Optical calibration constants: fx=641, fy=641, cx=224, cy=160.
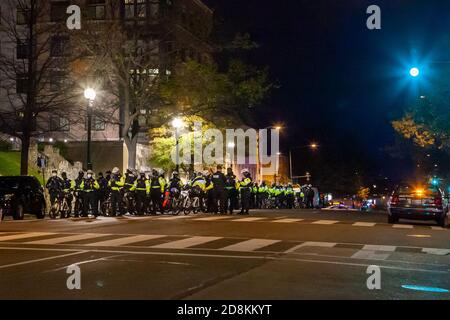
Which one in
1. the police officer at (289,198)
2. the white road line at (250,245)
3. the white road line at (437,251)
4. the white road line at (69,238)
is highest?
the police officer at (289,198)

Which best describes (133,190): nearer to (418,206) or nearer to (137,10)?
(418,206)

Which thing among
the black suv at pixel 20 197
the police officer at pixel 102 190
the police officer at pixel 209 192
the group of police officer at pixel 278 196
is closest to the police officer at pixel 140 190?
the police officer at pixel 102 190

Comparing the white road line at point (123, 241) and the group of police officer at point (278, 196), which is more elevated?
the group of police officer at point (278, 196)

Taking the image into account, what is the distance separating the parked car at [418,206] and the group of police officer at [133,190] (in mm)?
6304

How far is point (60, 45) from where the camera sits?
1427 inches

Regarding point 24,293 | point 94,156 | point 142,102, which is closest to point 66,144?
point 94,156

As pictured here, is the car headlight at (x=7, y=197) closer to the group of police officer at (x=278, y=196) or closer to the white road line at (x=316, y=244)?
the white road line at (x=316, y=244)

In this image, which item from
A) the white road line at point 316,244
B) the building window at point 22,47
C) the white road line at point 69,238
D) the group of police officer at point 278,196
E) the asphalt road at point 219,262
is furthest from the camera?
the group of police officer at point 278,196

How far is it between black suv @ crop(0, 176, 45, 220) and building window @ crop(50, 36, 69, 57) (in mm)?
10238

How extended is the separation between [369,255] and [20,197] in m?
15.2

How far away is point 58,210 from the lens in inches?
992

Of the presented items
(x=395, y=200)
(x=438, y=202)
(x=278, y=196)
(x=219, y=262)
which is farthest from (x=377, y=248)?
(x=278, y=196)

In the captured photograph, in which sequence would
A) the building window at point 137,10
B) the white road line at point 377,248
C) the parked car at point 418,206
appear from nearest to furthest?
the white road line at point 377,248 → the parked car at point 418,206 → the building window at point 137,10

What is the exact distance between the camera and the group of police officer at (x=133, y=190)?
25.3 metres
